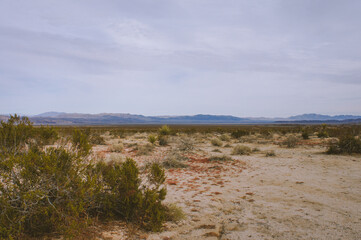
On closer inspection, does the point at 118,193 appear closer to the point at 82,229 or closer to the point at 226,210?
the point at 82,229

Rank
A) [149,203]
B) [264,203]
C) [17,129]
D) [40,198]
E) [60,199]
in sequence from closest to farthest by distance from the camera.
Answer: [40,198] < [60,199] < [149,203] < [264,203] < [17,129]

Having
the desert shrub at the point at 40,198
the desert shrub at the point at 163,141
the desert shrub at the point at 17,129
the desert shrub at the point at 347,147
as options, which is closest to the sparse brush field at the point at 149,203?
the desert shrub at the point at 40,198

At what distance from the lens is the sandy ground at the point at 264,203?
3.62 meters

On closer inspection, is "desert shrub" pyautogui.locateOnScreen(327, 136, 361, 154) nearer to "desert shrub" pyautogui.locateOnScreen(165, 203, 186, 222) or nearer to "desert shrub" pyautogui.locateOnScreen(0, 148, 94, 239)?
"desert shrub" pyautogui.locateOnScreen(165, 203, 186, 222)

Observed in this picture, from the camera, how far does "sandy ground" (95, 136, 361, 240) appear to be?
142 inches

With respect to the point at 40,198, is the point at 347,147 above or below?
below

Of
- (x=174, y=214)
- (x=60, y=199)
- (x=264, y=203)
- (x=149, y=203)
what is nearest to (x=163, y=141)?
(x=264, y=203)

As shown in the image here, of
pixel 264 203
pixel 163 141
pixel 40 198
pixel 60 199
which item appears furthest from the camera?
pixel 163 141

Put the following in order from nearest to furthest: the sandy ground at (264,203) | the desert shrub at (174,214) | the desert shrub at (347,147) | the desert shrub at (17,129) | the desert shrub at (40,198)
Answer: the desert shrub at (40,198) → the sandy ground at (264,203) → the desert shrub at (174,214) → the desert shrub at (17,129) → the desert shrub at (347,147)

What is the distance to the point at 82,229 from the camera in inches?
125

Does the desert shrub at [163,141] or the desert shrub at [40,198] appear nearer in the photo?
the desert shrub at [40,198]

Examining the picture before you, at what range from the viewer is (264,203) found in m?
5.03

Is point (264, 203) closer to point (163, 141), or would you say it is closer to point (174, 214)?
point (174, 214)

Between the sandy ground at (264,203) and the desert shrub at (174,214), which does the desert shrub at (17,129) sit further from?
the desert shrub at (174,214)
